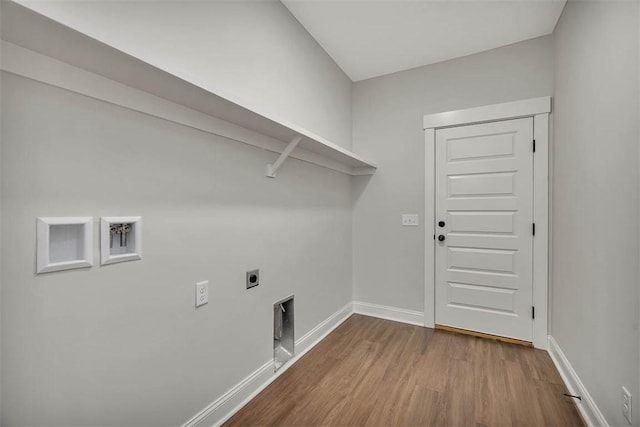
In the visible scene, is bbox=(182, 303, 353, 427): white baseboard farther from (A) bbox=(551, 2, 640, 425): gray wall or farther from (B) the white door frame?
(B) the white door frame

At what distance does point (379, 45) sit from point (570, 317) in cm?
243

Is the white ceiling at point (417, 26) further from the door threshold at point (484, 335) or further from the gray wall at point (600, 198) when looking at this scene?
the door threshold at point (484, 335)

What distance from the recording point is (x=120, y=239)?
3.65 feet

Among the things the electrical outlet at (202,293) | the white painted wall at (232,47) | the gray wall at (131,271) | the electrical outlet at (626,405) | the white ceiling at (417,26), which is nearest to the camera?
the gray wall at (131,271)

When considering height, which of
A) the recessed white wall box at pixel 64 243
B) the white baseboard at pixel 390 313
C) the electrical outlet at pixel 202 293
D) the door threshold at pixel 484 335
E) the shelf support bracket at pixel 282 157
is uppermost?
the shelf support bracket at pixel 282 157

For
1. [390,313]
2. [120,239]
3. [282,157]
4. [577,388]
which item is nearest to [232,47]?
[282,157]

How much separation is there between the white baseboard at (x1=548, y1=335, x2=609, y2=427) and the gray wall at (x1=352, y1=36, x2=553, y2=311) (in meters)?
1.00

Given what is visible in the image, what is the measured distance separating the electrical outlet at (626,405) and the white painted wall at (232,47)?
1.94 meters

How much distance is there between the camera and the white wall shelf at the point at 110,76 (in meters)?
0.76

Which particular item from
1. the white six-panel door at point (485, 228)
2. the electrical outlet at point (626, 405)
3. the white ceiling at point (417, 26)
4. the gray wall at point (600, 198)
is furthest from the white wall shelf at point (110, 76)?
the electrical outlet at point (626, 405)

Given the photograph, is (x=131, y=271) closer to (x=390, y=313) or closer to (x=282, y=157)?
(x=282, y=157)

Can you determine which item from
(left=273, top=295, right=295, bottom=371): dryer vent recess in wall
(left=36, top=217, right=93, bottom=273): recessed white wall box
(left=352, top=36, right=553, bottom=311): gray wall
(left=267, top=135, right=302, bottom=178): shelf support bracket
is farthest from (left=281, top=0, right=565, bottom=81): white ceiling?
(left=273, top=295, right=295, bottom=371): dryer vent recess in wall

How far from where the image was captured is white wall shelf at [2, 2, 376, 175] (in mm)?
757

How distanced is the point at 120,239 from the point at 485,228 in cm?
259
